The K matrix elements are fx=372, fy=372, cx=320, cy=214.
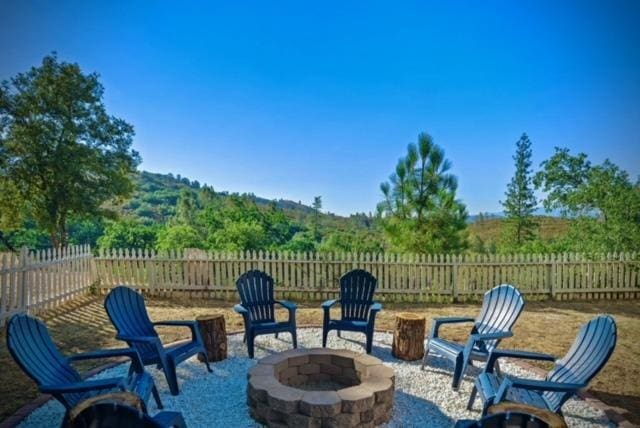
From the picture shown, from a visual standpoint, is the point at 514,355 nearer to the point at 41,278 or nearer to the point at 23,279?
the point at 23,279

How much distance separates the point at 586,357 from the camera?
9.30ft

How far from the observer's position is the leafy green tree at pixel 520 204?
17141 millimetres

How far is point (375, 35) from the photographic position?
32.4ft

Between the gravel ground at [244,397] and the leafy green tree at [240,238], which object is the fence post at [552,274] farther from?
the leafy green tree at [240,238]

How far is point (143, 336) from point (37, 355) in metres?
1.04

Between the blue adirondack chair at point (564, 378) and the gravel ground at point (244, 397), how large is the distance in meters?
0.51

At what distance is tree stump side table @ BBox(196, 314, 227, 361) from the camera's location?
173 inches

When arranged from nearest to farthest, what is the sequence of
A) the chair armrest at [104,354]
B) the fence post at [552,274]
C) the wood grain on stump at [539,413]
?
1. the wood grain on stump at [539,413]
2. the chair armrest at [104,354]
3. the fence post at [552,274]

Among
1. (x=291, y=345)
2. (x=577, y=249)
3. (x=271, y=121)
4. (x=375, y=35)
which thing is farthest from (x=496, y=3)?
(x=271, y=121)

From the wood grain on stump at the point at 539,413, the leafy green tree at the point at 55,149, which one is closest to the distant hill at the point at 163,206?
the leafy green tree at the point at 55,149

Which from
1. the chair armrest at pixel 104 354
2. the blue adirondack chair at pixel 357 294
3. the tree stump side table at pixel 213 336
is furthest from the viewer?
the blue adirondack chair at pixel 357 294

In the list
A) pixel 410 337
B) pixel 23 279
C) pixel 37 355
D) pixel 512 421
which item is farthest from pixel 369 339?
pixel 23 279

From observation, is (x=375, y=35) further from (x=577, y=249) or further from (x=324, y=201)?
(x=324, y=201)

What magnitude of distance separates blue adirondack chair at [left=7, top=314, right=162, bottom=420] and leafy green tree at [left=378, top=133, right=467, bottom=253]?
7.01 meters
